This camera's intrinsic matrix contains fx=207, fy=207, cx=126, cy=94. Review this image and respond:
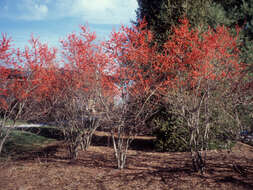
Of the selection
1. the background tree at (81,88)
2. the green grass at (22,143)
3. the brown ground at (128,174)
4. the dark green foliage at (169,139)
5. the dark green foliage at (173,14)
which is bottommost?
the green grass at (22,143)

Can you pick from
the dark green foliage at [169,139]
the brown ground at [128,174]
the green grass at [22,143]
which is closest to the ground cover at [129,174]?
the brown ground at [128,174]

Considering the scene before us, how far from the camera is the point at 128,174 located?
A: 17.5ft

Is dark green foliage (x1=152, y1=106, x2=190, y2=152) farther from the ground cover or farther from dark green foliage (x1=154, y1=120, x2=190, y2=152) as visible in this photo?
the ground cover

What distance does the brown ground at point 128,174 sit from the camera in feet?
15.0

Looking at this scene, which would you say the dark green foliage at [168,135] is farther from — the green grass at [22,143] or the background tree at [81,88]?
the green grass at [22,143]

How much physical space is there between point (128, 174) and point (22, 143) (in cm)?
808

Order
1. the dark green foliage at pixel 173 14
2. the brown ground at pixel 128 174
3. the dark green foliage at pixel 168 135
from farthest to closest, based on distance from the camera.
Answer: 1. the dark green foliage at pixel 173 14
2. the dark green foliage at pixel 168 135
3. the brown ground at pixel 128 174

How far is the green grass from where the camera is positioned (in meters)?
9.38

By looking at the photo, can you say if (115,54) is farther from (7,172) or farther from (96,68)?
(7,172)

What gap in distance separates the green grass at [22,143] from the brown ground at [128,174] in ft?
8.76

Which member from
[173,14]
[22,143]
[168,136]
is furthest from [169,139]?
[22,143]

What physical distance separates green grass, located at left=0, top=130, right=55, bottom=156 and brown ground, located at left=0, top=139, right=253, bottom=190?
2.67 m

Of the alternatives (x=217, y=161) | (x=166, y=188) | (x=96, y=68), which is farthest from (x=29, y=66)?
(x=217, y=161)

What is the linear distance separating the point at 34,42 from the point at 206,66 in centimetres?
677
